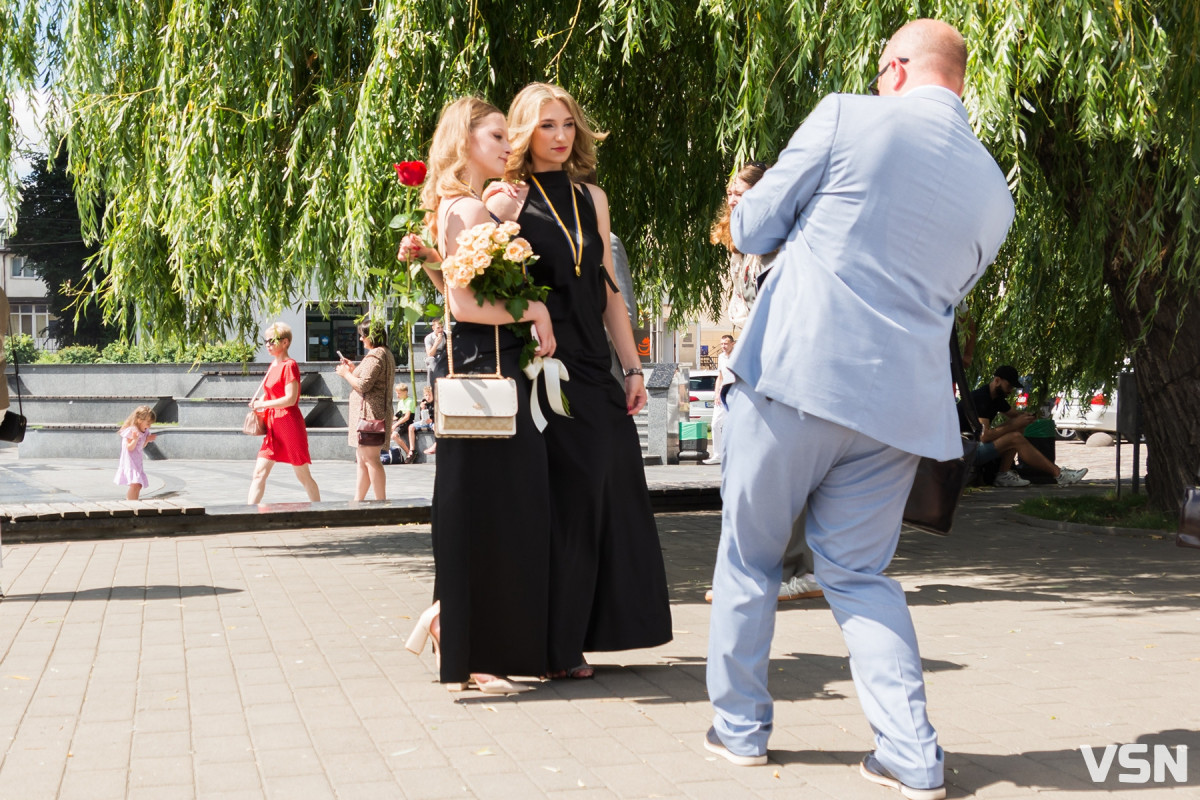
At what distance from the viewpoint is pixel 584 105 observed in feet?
30.5

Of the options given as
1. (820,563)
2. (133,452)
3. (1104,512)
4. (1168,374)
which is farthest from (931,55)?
(133,452)

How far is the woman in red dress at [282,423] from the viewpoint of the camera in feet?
37.8

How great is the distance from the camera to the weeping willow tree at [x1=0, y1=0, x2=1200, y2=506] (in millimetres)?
6395

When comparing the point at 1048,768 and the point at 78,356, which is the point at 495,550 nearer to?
the point at 1048,768

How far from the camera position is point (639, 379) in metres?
4.92

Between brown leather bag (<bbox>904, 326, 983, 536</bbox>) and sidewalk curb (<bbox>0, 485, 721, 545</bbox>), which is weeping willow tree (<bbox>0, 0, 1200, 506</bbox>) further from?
brown leather bag (<bbox>904, 326, 983, 536</bbox>)

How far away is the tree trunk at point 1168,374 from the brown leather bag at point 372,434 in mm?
6087

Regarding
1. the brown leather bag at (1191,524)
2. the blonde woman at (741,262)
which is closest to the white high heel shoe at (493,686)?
the blonde woman at (741,262)

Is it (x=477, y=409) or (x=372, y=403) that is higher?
(x=477, y=409)

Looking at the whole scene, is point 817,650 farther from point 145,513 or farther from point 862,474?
point 145,513

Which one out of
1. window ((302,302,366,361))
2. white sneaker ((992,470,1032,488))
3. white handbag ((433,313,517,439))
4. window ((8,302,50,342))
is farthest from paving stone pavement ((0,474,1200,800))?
window ((8,302,50,342))

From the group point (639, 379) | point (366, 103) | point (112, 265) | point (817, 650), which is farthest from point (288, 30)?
point (817, 650)

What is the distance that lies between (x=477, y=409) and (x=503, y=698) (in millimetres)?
1004

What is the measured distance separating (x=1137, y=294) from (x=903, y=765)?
278 inches
